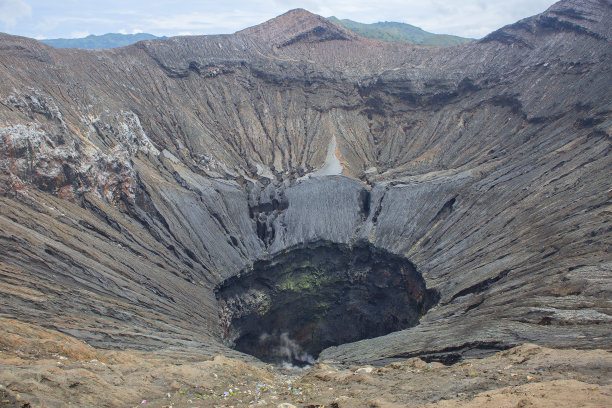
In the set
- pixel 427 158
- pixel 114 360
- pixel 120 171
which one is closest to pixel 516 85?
pixel 427 158

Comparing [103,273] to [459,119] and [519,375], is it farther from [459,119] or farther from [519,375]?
[459,119]

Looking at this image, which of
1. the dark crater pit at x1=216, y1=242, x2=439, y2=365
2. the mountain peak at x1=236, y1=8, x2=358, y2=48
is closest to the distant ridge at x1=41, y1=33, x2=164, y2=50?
the mountain peak at x1=236, y1=8, x2=358, y2=48

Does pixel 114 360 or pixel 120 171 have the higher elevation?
pixel 120 171

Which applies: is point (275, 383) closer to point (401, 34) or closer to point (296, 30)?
point (296, 30)

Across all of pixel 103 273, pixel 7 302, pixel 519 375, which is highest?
pixel 103 273

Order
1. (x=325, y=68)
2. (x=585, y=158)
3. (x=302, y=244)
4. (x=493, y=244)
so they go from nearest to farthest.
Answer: (x=493, y=244)
(x=585, y=158)
(x=302, y=244)
(x=325, y=68)

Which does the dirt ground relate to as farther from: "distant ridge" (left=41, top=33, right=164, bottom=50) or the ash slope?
"distant ridge" (left=41, top=33, right=164, bottom=50)

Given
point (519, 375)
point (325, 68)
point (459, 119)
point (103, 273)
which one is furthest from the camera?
point (325, 68)
